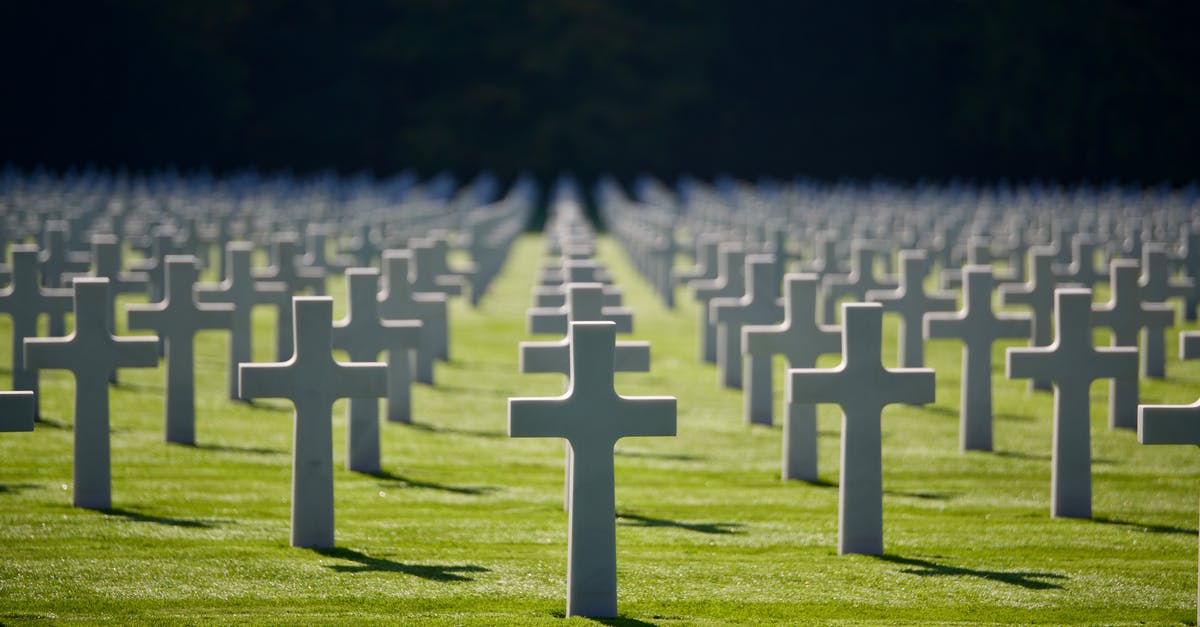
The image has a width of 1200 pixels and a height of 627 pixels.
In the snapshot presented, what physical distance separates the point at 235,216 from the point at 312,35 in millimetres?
42981

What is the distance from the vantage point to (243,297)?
1157 centimetres

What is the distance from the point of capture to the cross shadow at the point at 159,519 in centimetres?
820

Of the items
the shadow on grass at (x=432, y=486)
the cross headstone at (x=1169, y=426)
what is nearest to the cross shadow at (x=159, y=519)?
the shadow on grass at (x=432, y=486)

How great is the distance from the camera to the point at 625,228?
2975 centimetres

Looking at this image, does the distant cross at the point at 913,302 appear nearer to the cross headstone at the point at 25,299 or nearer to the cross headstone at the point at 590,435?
the cross headstone at the point at 25,299

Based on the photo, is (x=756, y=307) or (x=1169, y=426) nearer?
(x=1169, y=426)

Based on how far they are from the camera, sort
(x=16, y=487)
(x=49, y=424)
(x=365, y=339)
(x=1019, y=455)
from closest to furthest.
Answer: (x=16, y=487), (x=365, y=339), (x=1019, y=455), (x=49, y=424)

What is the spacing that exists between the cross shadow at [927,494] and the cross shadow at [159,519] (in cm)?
358

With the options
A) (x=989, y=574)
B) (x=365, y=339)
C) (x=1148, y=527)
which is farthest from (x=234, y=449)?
(x=1148, y=527)

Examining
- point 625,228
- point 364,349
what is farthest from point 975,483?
point 625,228

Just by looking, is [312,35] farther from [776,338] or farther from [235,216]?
[776,338]

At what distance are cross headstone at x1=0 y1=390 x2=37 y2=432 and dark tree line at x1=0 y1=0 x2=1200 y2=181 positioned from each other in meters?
57.6

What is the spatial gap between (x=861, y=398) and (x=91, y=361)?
3536mm

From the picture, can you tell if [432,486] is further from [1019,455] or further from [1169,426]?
[1169,426]
